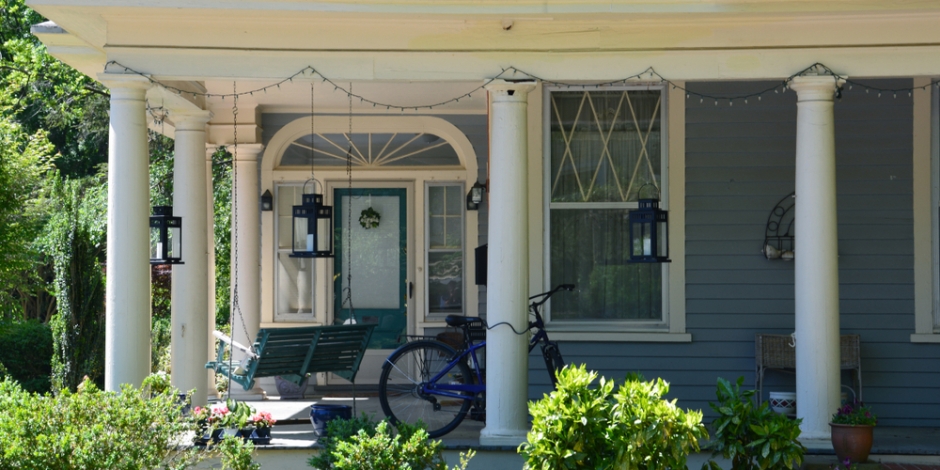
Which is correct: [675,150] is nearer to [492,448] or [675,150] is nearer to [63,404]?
[492,448]

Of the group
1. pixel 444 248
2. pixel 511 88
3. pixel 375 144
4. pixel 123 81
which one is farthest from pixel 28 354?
pixel 511 88

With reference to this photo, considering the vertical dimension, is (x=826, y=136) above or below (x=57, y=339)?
above

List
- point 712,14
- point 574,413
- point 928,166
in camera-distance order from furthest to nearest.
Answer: point 928,166, point 712,14, point 574,413

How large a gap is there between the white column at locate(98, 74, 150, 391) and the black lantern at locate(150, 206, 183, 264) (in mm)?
660

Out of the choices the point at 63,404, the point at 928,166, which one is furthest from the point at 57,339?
the point at 928,166

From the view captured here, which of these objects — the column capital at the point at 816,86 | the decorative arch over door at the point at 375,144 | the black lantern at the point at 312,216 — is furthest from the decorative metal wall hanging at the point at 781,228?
the black lantern at the point at 312,216

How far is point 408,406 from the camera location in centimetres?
678

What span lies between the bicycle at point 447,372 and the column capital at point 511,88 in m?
1.41

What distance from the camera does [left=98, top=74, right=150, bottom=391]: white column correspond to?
215 inches

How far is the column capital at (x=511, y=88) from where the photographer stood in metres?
5.61

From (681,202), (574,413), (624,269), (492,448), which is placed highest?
(681,202)

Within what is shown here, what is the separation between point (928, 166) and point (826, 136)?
1.70m

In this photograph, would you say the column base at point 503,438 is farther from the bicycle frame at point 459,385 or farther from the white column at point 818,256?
the white column at point 818,256

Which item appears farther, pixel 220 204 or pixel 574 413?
pixel 220 204
